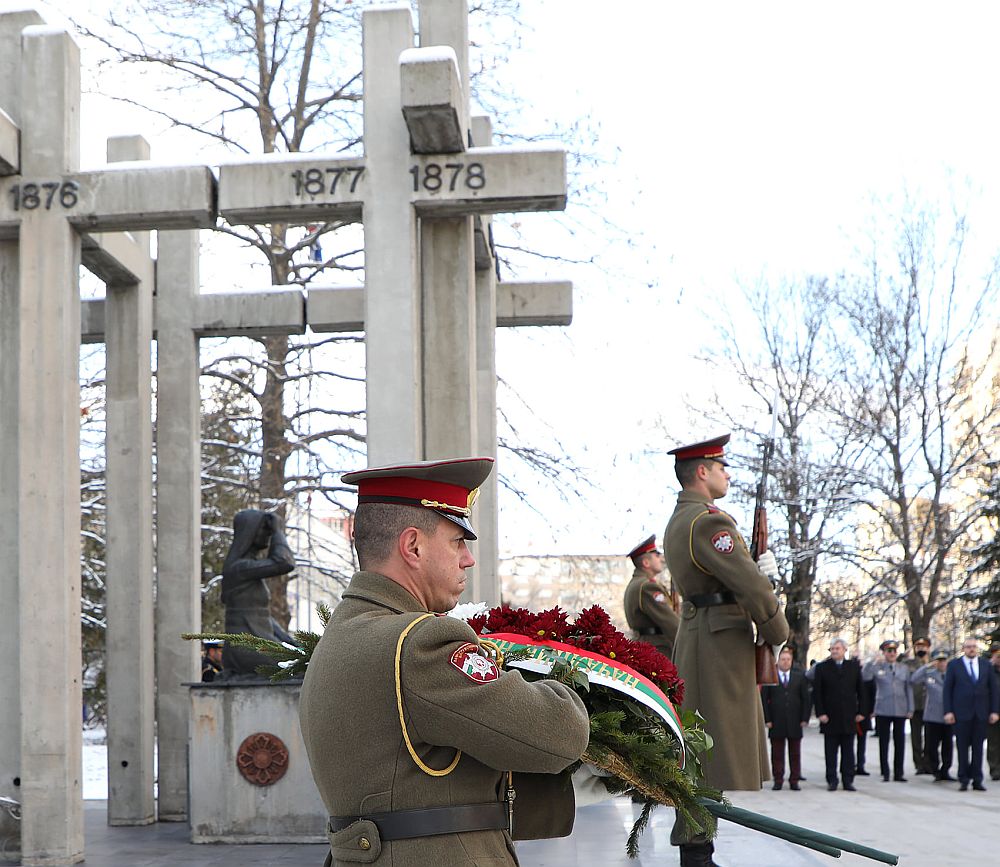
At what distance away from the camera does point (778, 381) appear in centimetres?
3381

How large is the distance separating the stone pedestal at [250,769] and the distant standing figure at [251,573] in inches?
17.6

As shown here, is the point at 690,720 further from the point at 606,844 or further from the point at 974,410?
the point at 974,410

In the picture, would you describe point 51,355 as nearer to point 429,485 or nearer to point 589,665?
point 589,665

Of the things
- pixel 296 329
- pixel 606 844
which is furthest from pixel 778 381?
pixel 606 844

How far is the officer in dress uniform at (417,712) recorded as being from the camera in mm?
2889

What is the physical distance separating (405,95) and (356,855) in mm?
6673

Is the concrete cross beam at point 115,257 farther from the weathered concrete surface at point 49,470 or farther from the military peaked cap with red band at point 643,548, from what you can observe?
the military peaked cap with red band at point 643,548

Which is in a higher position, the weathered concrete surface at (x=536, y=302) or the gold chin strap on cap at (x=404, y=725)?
the weathered concrete surface at (x=536, y=302)

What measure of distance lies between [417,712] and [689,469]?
192 inches

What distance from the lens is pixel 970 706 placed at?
17.9 m

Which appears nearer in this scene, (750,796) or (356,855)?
(356,855)

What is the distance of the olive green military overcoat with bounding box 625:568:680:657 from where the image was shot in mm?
12875

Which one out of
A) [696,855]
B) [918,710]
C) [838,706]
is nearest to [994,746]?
[918,710]

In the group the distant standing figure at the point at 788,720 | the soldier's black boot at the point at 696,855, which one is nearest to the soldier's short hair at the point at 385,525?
the soldier's black boot at the point at 696,855
